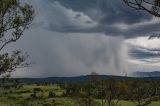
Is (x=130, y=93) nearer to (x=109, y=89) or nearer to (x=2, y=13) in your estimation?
(x=2, y=13)

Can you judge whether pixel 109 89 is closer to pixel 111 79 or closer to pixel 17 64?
pixel 111 79

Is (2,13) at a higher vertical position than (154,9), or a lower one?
higher

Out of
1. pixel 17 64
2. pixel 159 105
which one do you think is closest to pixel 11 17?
pixel 17 64

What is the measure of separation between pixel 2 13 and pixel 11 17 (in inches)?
94.1

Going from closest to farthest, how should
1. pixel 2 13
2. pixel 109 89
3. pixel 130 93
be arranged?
pixel 130 93
pixel 2 13
pixel 109 89

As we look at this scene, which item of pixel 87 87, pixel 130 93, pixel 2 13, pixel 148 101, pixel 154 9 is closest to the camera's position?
pixel 148 101

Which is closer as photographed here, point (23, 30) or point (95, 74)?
point (23, 30)

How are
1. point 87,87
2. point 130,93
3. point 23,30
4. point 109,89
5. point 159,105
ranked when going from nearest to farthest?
point 130,93
point 23,30
point 109,89
point 87,87
point 159,105

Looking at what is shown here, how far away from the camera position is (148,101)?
25.4 ft

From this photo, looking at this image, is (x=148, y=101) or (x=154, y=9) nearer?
(x=148, y=101)

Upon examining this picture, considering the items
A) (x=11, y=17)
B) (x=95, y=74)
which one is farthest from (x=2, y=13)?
(x=95, y=74)

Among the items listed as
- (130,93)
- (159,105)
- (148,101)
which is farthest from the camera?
(159,105)

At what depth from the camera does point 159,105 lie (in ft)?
492

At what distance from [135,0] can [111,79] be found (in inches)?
2216
